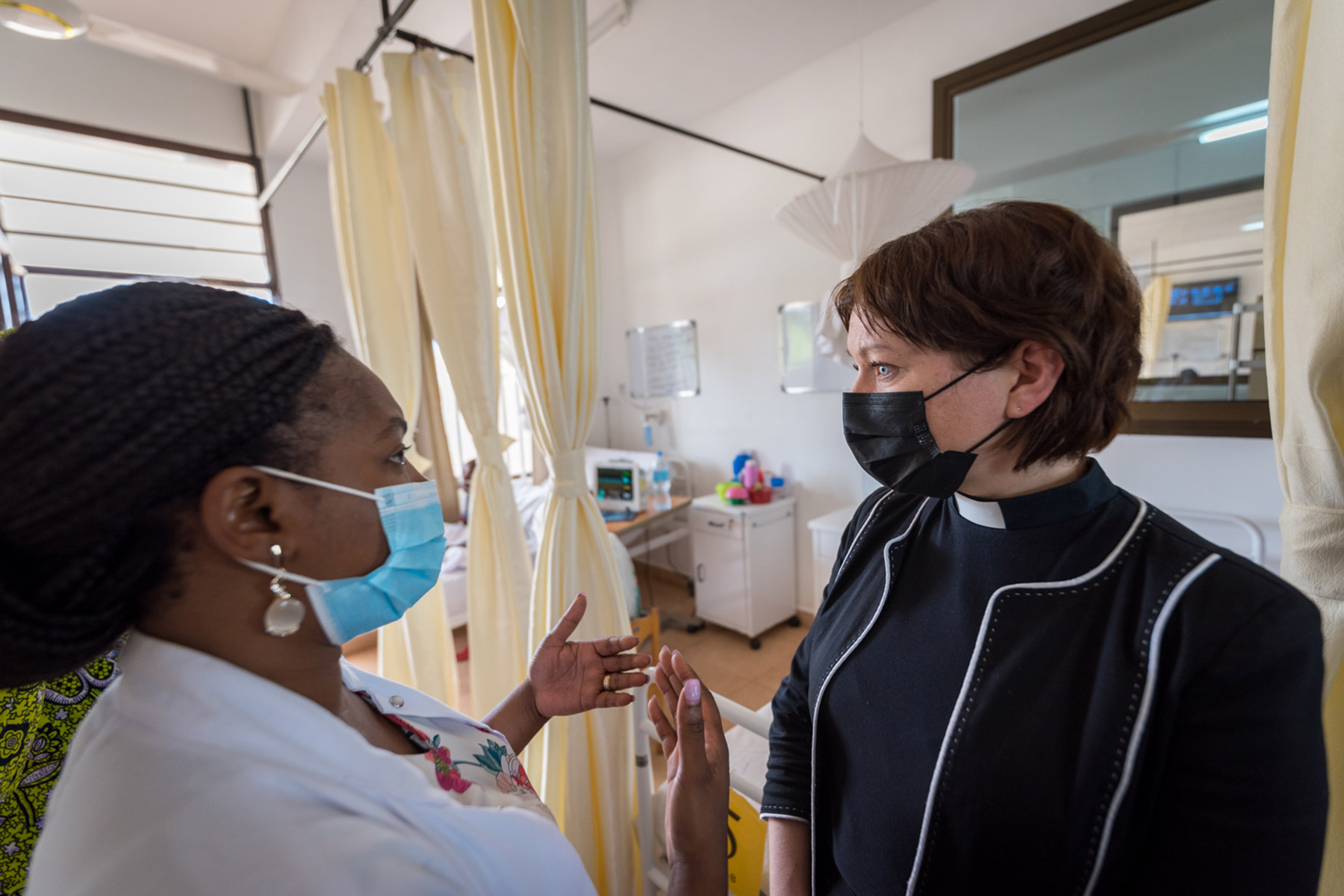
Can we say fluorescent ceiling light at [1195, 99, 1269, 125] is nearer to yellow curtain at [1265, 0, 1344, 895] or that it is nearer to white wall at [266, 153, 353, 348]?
yellow curtain at [1265, 0, 1344, 895]

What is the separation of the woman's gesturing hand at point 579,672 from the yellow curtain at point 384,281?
1.19 m

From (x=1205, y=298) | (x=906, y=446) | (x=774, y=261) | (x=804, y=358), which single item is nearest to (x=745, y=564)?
(x=804, y=358)

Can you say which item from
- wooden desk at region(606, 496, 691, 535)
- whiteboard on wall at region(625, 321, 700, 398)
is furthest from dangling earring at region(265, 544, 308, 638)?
whiteboard on wall at region(625, 321, 700, 398)

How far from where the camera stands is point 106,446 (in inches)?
19.7

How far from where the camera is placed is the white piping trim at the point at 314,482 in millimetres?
597

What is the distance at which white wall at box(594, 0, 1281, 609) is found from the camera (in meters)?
2.22

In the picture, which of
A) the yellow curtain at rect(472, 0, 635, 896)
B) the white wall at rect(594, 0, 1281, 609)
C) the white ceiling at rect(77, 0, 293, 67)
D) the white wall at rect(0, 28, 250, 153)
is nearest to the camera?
the yellow curtain at rect(472, 0, 635, 896)

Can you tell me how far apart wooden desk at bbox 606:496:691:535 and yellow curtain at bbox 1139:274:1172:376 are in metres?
2.24

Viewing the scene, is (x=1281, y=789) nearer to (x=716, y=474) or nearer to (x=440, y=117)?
(x=440, y=117)

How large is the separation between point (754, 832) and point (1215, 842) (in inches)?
37.9

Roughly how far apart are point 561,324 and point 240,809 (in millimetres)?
1257

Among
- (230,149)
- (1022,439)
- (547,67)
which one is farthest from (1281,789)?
(230,149)

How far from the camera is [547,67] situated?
1.46 metres

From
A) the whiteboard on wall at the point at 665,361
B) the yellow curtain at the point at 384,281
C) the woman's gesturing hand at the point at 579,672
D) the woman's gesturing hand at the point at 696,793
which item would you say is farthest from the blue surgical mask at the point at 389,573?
the whiteboard on wall at the point at 665,361
